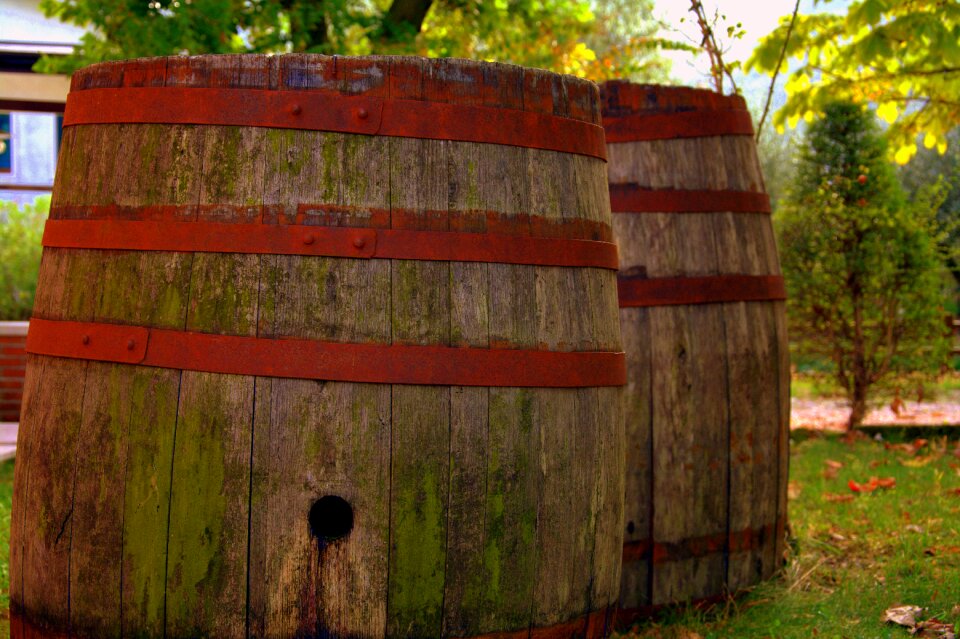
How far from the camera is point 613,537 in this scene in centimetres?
242

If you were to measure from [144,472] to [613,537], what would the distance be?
1032mm

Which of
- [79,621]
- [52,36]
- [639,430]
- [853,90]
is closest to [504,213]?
[79,621]

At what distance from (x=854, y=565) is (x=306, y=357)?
3.08m

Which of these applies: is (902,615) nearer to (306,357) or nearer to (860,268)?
(306,357)

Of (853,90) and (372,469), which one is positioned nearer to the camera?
(372,469)

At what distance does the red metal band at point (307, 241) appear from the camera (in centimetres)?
204

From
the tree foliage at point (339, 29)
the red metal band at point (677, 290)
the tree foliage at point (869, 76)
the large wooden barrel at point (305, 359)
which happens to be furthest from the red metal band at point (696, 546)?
the tree foliage at point (869, 76)

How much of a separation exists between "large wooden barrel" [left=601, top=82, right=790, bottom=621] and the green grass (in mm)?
212

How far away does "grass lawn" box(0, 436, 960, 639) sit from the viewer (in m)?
3.52

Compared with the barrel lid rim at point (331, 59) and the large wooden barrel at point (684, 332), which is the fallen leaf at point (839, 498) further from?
the barrel lid rim at point (331, 59)

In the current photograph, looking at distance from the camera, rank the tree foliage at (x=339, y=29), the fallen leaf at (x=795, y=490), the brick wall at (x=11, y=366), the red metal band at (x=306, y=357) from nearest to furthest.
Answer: the red metal band at (x=306, y=357), the fallen leaf at (x=795, y=490), the tree foliage at (x=339, y=29), the brick wall at (x=11, y=366)

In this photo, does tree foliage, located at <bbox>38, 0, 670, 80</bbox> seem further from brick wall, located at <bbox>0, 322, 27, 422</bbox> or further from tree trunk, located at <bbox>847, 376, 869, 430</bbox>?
tree trunk, located at <bbox>847, 376, 869, 430</bbox>

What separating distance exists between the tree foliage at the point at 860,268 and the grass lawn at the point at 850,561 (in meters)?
1.79

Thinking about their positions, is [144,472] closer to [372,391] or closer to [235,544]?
[235,544]
